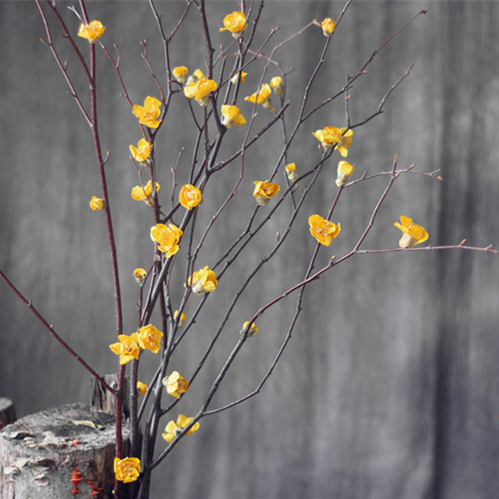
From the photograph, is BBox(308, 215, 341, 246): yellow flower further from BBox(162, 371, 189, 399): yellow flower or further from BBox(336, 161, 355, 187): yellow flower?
BBox(162, 371, 189, 399): yellow flower

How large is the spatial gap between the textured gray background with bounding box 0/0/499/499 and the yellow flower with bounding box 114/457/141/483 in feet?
3.57

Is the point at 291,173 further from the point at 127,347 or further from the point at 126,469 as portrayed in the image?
the point at 126,469

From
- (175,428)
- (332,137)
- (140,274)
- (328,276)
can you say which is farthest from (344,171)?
(328,276)

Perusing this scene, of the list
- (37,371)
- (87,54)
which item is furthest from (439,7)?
(37,371)

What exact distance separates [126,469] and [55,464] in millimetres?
158

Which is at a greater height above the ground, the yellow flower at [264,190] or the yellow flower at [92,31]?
the yellow flower at [92,31]

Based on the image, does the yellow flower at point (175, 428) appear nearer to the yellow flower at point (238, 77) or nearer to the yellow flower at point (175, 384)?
the yellow flower at point (175, 384)

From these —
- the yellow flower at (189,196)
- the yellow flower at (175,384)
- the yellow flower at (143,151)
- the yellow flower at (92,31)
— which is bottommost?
the yellow flower at (175,384)

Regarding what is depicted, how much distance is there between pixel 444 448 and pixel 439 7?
1.21m

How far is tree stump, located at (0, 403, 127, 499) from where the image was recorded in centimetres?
89

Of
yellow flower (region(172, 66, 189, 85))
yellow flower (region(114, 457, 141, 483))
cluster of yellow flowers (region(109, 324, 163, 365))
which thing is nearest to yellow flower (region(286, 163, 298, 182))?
yellow flower (region(172, 66, 189, 85))

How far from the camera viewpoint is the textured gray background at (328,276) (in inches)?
69.7

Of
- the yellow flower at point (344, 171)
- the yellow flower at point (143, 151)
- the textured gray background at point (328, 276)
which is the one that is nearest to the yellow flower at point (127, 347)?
the yellow flower at point (143, 151)

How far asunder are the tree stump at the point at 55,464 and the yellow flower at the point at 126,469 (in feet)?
0.35
